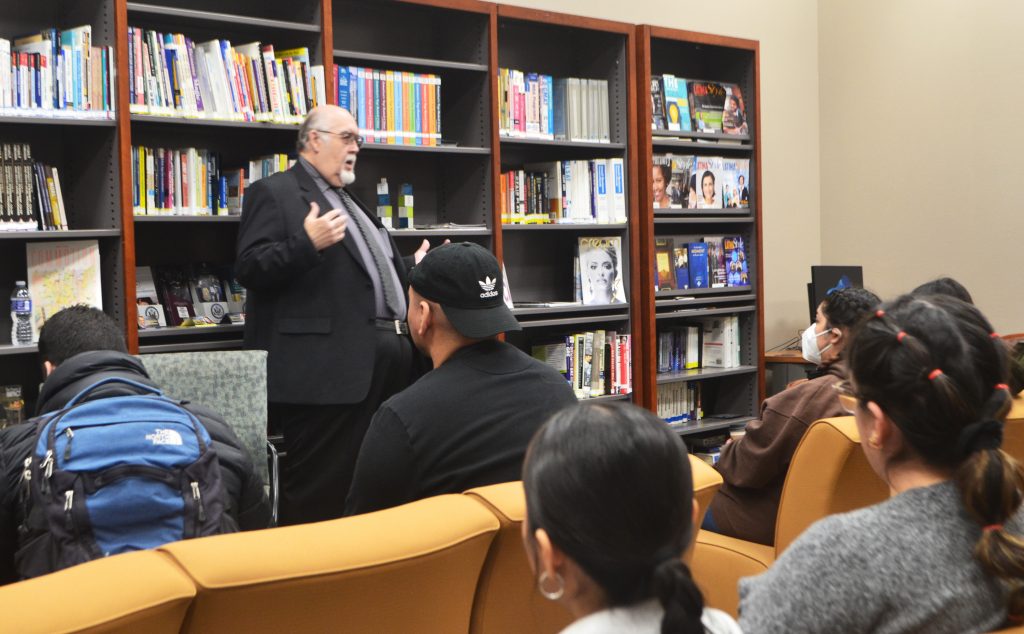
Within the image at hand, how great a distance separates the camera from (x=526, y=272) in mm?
4988

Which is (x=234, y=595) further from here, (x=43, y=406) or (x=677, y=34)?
(x=677, y=34)

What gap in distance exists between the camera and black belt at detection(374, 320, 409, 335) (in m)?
3.64

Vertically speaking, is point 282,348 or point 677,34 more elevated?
point 677,34

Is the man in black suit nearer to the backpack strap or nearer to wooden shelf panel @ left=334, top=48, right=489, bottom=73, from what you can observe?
wooden shelf panel @ left=334, top=48, right=489, bottom=73

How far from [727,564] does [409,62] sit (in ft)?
7.91

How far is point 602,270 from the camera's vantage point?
4.89 m

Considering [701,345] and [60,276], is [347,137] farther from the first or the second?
[701,345]

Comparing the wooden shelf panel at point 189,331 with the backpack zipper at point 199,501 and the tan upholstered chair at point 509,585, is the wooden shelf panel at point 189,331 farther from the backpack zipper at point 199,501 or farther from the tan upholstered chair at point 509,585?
the tan upholstered chair at point 509,585

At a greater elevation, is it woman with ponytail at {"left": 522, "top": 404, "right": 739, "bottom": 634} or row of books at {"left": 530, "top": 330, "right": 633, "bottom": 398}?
woman with ponytail at {"left": 522, "top": 404, "right": 739, "bottom": 634}

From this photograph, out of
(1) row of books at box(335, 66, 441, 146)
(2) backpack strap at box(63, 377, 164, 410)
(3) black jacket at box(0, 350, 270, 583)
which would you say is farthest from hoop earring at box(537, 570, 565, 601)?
(1) row of books at box(335, 66, 441, 146)

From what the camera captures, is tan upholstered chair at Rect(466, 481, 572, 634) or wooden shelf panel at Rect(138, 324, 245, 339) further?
wooden shelf panel at Rect(138, 324, 245, 339)

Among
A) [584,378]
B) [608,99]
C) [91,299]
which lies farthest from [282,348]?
[608,99]

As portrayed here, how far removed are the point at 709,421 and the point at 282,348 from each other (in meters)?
2.59

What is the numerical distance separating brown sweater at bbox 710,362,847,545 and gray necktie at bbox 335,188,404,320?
55.1 inches
